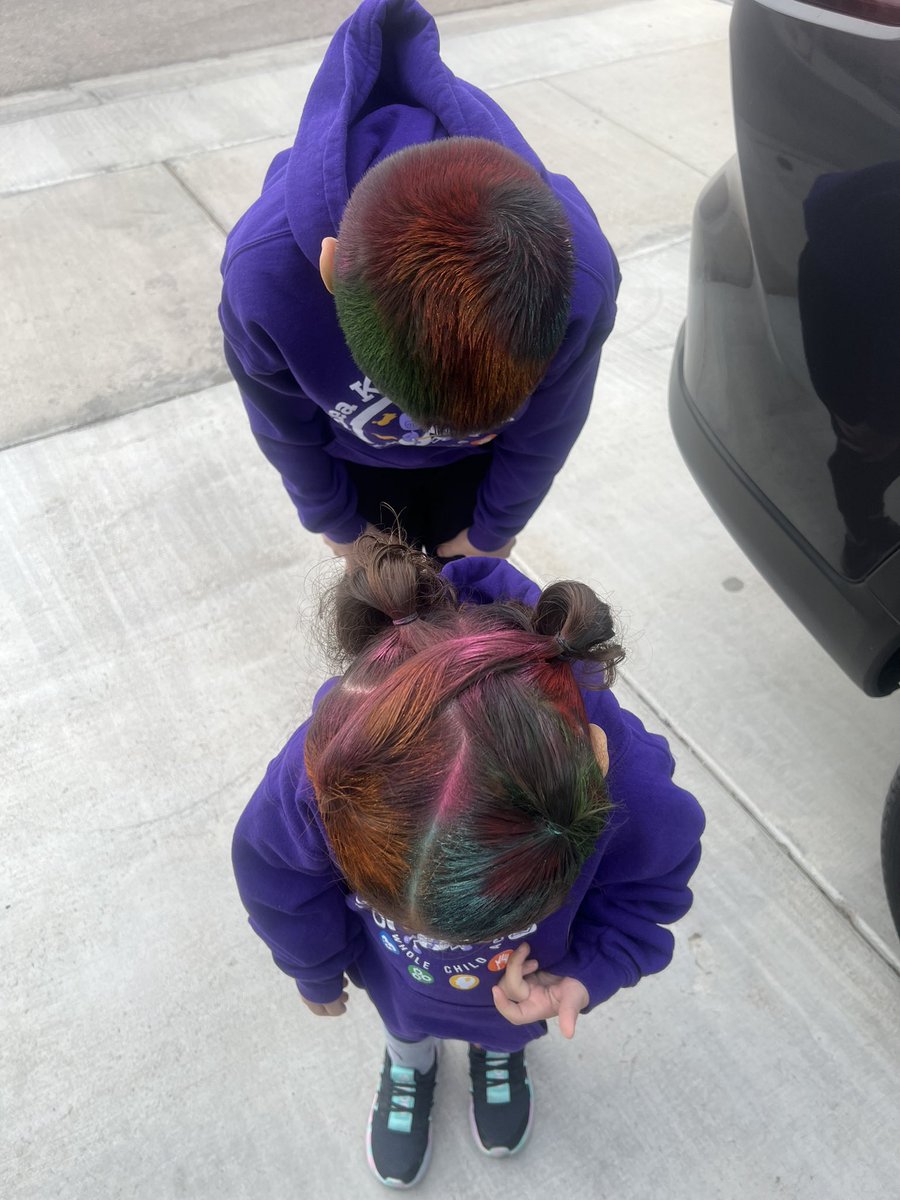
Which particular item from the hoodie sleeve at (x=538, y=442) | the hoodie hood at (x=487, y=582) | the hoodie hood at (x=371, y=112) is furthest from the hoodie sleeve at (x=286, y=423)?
the hoodie hood at (x=487, y=582)

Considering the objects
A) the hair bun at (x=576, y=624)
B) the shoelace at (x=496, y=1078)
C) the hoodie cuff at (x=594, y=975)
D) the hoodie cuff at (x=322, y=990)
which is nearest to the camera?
the hair bun at (x=576, y=624)

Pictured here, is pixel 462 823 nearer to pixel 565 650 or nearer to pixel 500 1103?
pixel 565 650

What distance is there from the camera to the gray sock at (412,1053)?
5.25 feet

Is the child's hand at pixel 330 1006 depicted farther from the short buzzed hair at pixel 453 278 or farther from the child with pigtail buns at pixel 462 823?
the short buzzed hair at pixel 453 278

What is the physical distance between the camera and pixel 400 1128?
63.6 inches

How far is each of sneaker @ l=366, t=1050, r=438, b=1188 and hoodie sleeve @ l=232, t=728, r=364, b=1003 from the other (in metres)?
0.38

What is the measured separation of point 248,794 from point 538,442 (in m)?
0.98

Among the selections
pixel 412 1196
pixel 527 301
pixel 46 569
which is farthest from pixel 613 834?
pixel 46 569

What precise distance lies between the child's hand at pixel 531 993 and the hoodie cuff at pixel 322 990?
287 millimetres

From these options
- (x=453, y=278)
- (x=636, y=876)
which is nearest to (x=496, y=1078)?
(x=636, y=876)

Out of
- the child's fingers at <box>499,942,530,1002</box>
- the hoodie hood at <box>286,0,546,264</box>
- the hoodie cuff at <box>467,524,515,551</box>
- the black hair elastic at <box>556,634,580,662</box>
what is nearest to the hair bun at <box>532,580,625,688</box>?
the black hair elastic at <box>556,634,580,662</box>

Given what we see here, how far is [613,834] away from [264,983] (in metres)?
0.97

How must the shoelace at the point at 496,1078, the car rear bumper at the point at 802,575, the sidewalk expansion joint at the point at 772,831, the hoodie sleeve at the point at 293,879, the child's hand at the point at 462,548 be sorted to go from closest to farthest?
the hoodie sleeve at the point at 293,879 → the car rear bumper at the point at 802,575 → the shoelace at the point at 496,1078 → the sidewalk expansion joint at the point at 772,831 → the child's hand at the point at 462,548

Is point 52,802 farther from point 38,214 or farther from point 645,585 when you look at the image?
point 38,214
